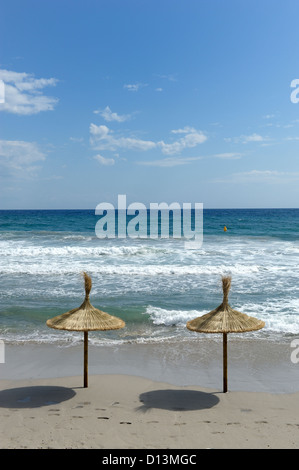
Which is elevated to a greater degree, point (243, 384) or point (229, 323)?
point (229, 323)

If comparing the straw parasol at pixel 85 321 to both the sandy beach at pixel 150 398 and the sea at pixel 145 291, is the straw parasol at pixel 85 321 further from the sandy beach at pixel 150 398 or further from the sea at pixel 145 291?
the sea at pixel 145 291

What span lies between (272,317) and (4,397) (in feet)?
23.6

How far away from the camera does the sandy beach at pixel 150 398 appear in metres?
5.40

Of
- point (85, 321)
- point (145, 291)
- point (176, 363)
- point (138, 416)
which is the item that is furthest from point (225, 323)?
point (145, 291)

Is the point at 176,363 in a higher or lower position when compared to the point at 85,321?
lower

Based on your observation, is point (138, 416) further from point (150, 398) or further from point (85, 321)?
point (85, 321)

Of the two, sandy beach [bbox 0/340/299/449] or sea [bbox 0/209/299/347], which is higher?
sea [bbox 0/209/299/347]

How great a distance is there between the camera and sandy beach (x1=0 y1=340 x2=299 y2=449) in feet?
17.7

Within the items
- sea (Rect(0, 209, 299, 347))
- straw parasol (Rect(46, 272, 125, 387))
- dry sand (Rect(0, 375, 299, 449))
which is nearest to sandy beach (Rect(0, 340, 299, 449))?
dry sand (Rect(0, 375, 299, 449))

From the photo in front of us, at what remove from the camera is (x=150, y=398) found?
6.75m

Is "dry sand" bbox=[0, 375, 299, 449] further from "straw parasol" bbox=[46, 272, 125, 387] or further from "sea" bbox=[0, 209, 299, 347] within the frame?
→ "sea" bbox=[0, 209, 299, 347]
